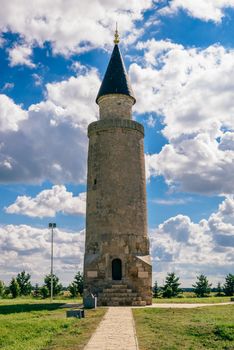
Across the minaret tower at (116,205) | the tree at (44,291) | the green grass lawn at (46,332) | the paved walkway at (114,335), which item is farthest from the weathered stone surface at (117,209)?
the tree at (44,291)

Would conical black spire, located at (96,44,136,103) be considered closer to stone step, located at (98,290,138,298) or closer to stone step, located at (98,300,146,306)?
stone step, located at (98,290,138,298)

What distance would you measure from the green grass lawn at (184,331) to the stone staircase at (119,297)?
17.5 feet

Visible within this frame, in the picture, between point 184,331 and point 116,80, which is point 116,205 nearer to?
point 116,80

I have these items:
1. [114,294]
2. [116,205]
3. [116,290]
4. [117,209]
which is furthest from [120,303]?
[116,205]

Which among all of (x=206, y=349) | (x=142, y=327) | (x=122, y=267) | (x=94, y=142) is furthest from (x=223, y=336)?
(x=94, y=142)

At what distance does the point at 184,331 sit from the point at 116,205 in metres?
13.1

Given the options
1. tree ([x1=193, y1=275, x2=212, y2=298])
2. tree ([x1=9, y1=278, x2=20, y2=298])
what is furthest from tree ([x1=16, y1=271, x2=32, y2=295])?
tree ([x1=193, y1=275, x2=212, y2=298])

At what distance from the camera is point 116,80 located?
1172 inches

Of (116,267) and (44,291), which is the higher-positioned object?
(116,267)

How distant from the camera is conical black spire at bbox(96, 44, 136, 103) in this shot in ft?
96.1

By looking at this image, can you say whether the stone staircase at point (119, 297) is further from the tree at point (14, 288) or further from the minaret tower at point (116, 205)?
the tree at point (14, 288)

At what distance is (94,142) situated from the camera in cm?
2880

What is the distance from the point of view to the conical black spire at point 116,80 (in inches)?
1153

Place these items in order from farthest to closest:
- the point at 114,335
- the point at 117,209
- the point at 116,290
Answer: the point at 117,209 → the point at 116,290 → the point at 114,335
